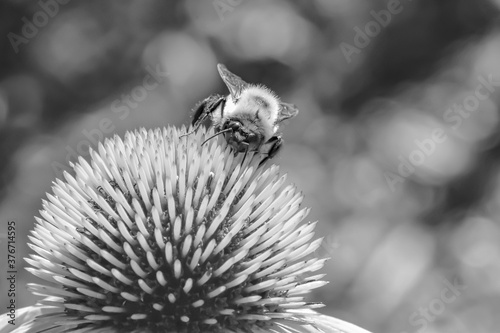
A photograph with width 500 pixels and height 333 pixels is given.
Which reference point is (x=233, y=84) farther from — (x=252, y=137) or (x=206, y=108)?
(x=252, y=137)

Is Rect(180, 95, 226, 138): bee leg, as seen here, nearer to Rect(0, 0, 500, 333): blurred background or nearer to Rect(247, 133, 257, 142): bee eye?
Rect(247, 133, 257, 142): bee eye

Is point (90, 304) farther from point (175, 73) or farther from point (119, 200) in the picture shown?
point (175, 73)

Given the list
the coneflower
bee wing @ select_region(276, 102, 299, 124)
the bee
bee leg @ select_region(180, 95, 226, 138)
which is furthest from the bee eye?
bee wing @ select_region(276, 102, 299, 124)

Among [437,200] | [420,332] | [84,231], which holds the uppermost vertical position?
[437,200]

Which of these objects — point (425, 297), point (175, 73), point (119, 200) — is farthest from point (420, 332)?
point (119, 200)

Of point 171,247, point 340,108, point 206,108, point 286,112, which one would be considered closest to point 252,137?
point 206,108

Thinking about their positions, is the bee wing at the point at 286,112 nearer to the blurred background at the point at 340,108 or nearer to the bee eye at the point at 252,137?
the bee eye at the point at 252,137
